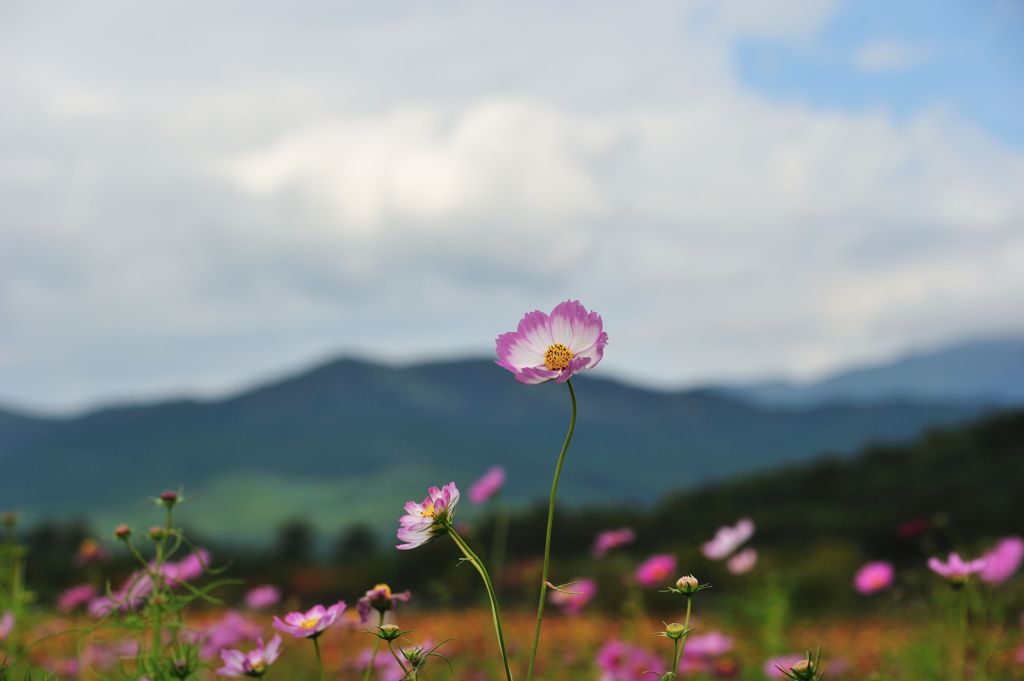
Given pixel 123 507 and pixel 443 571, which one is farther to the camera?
pixel 123 507

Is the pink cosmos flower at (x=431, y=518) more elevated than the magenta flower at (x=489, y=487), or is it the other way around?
the pink cosmos flower at (x=431, y=518)

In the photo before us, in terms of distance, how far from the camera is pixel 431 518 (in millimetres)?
1065

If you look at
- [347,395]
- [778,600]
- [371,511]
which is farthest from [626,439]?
[778,600]

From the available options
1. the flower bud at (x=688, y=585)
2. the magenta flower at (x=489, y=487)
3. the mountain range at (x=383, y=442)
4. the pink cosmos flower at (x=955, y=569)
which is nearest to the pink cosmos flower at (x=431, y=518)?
the flower bud at (x=688, y=585)

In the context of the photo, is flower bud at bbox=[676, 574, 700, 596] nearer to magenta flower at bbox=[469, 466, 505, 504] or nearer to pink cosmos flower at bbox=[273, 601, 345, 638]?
pink cosmos flower at bbox=[273, 601, 345, 638]

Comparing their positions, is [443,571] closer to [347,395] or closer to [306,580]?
[306,580]

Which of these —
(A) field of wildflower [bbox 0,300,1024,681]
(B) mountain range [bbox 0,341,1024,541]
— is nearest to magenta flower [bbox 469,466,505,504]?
(A) field of wildflower [bbox 0,300,1024,681]

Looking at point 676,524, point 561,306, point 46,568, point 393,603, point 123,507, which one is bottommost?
point 123,507

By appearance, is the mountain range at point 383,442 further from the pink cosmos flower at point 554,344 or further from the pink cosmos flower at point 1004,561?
the pink cosmos flower at point 554,344

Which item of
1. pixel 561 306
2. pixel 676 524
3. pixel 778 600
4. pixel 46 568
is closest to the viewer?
pixel 561 306

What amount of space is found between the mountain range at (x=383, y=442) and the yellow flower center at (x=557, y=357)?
8003 centimetres

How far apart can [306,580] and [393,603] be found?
30.7ft

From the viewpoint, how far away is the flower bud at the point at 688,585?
1032 mm

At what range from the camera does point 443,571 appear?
1046cm
